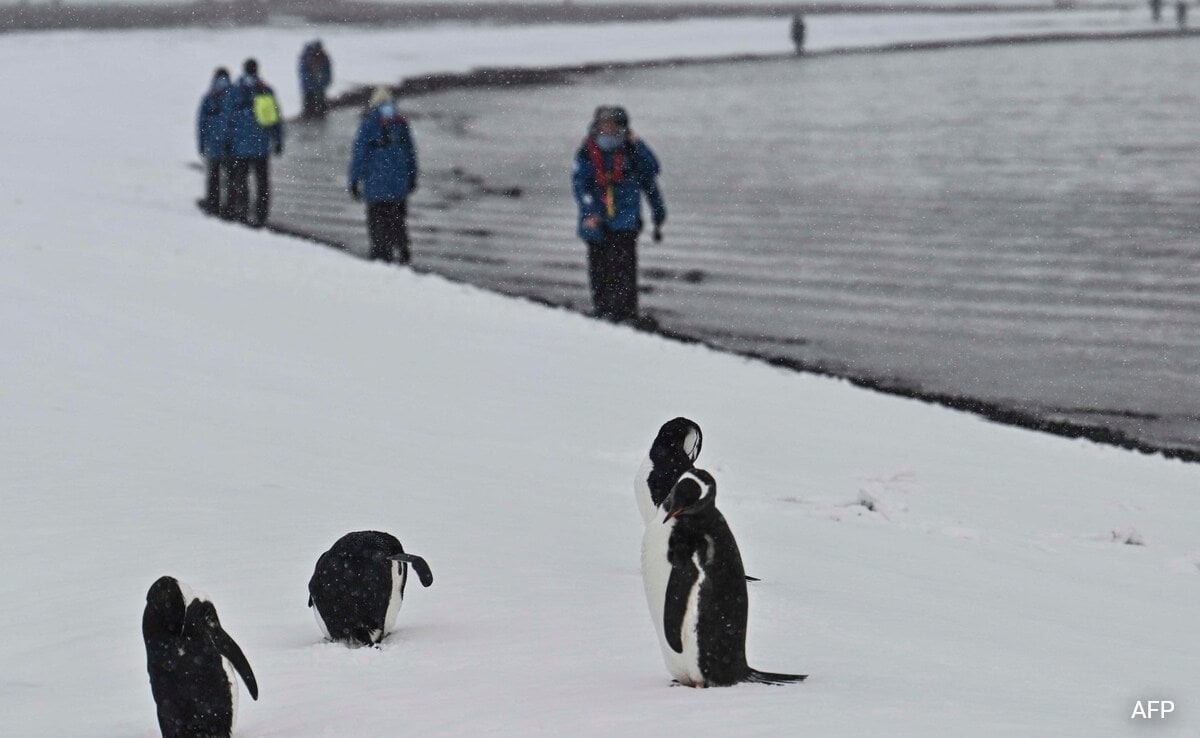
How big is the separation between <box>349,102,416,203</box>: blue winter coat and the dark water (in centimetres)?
108

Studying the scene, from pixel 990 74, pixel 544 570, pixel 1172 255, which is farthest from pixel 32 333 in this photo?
pixel 990 74

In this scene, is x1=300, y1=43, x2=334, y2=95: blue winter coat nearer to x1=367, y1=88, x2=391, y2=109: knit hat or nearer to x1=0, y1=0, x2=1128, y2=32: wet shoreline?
x1=367, y1=88, x2=391, y2=109: knit hat

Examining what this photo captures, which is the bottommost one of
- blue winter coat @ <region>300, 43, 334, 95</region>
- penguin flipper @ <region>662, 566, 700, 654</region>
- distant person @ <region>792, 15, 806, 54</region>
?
penguin flipper @ <region>662, 566, 700, 654</region>

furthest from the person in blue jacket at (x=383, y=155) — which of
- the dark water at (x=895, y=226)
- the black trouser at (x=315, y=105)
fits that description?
the black trouser at (x=315, y=105)

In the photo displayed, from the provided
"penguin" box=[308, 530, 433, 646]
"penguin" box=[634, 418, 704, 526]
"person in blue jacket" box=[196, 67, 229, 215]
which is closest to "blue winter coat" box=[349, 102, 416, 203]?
"person in blue jacket" box=[196, 67, 229, 215]

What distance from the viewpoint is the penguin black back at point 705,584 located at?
11.4 ft

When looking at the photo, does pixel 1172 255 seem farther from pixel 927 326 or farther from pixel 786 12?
pixel 786 12

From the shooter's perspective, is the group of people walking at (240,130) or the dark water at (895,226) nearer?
the dark water at (895,226)

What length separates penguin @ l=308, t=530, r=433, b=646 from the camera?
3.99 metres

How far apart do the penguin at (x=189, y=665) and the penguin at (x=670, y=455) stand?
1426 millimetres

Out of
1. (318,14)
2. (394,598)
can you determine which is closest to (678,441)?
(394,598)

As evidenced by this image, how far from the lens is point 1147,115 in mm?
25656

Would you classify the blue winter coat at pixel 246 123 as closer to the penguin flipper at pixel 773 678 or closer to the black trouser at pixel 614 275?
the black trouser at pixel 614 275

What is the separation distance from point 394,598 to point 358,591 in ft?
0.32
